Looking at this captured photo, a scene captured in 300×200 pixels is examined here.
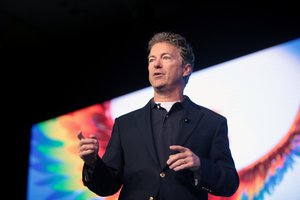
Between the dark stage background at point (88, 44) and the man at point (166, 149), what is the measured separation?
1386mm

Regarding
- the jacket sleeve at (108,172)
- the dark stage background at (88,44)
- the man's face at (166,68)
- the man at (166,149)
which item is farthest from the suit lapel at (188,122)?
the dark stage background at (88,44)

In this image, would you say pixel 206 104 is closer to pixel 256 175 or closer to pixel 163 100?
pixel 256 175

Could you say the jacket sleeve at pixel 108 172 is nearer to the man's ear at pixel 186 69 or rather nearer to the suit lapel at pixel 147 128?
the suit lapel at pixel 147 128

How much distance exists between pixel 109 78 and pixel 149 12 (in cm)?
69

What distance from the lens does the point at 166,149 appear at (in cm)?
156

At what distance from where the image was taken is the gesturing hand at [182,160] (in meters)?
1.33

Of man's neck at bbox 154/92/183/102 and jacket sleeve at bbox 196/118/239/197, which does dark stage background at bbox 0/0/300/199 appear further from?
jacket sleeve at bbox 196/118/239/197

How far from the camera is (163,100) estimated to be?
5.69 ft

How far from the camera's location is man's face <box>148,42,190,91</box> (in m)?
1.72

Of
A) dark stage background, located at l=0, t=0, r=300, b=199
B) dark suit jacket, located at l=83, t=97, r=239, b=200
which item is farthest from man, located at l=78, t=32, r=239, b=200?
dark stage background, located at l=0, t=0, r=300, b=199

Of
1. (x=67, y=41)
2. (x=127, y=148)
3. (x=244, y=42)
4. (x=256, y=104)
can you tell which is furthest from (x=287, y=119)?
(x=67, y=41)

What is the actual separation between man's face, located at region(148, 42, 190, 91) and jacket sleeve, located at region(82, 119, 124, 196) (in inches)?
10.5

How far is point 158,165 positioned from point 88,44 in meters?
2.78

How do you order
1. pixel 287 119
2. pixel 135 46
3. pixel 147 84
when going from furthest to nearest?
1. pixel 135 46
2. pixel 147 84
3. pixel 287 119
